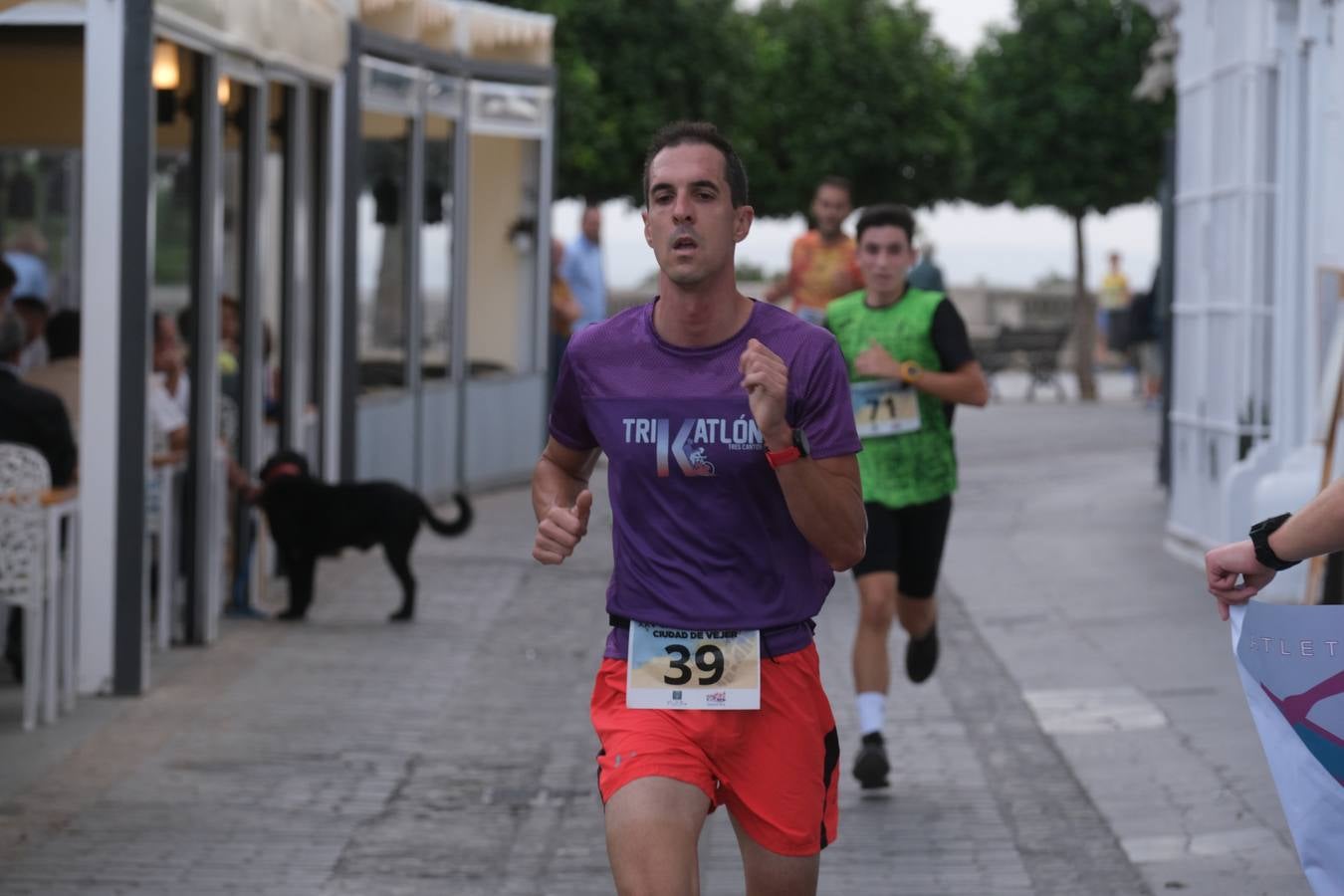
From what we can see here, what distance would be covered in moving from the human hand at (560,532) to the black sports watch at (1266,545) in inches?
47.5

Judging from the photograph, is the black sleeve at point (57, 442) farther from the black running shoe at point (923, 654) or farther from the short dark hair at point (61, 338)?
the black running shoe at point (923, 654)

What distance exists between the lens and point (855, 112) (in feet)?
174

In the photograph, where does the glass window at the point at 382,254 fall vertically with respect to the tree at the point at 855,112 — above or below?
below

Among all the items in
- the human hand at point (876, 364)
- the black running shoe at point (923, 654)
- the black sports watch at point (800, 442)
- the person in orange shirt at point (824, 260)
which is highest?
the person in orange shirt at point (824, 260)

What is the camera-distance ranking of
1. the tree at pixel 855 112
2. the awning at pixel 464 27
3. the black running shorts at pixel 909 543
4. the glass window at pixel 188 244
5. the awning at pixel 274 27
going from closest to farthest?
the black running shorts at pixel 909 543 → the awning at pixel 274 27 → the glass window at pixel 188 244 → the awning at pixel 464 27 → the tree at pixel 855 112

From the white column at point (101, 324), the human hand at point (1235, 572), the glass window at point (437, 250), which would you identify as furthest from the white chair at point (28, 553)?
the glass window at point (437, 250)

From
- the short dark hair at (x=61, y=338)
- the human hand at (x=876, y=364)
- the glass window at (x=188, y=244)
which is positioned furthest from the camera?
the short dark hair at (x=61, y=338)

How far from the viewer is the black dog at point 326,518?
12.1 m

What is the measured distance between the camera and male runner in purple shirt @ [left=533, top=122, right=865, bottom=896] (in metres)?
4.63

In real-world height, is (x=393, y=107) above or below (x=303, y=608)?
above

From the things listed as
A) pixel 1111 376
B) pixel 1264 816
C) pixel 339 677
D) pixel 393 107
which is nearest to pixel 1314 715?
pixel 1264 816

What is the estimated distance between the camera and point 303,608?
12359mm

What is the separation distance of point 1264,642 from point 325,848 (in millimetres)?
3698

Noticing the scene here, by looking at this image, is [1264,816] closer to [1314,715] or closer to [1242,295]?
[1314,715]
